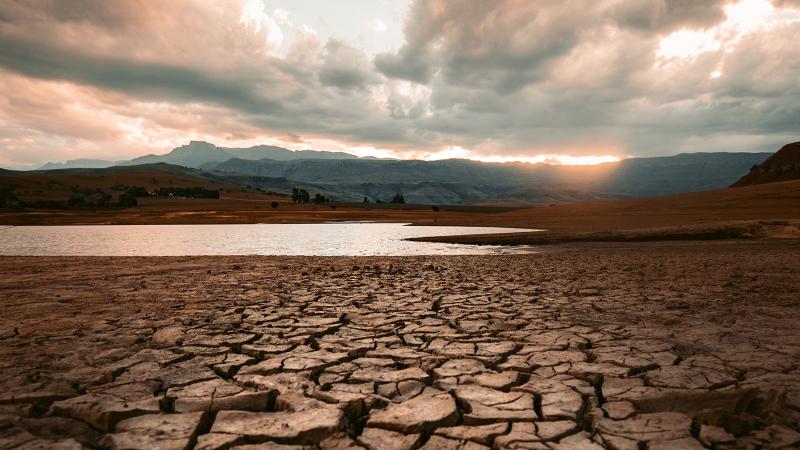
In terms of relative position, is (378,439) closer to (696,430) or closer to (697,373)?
(696,430)

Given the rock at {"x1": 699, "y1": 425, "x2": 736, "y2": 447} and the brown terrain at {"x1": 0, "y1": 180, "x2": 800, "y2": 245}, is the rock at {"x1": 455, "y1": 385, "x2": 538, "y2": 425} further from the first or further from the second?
the brown terrain at {"x1": 0, "y1": 180, "x2": 800, "y2": 245}

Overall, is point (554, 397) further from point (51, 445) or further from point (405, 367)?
point (51, 445)

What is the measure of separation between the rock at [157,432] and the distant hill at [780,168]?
98678mm

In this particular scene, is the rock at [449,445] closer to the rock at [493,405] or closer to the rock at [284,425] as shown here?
the rock at [493,405]

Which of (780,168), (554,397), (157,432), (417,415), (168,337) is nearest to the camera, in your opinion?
(157,432)

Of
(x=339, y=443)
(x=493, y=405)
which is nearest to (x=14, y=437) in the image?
(x=339, y=443)

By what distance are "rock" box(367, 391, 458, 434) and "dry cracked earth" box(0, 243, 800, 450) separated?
0.02 metres

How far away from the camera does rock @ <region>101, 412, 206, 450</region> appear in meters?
2.86

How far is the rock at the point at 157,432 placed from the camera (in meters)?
2.86

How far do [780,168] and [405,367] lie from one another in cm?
10523

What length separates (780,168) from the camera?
82.1 meters

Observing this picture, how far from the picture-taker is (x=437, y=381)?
12.7ft

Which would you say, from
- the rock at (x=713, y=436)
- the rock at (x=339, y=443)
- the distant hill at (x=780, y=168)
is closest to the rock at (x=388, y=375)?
the rock at (x=339, y=443)

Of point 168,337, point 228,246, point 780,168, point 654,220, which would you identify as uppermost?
point 780,168
